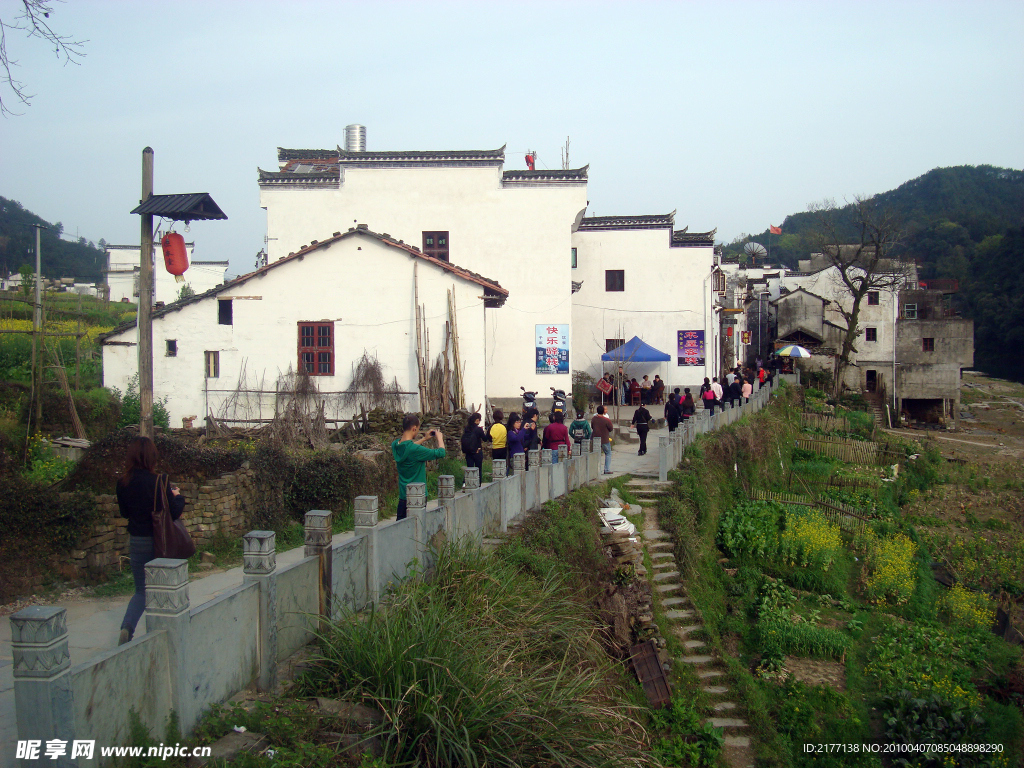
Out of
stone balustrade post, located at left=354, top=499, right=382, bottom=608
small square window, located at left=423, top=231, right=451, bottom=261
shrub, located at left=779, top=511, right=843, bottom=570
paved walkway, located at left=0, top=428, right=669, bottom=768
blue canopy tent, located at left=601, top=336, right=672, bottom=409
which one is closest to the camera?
paved walkway, located at left=0, top=428, right=669, bottom=768

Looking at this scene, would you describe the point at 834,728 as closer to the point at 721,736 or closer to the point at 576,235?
the point at 721,736

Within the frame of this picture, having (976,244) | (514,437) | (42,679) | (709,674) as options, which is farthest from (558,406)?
(976,244)

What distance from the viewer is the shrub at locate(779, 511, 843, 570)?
55.4ft

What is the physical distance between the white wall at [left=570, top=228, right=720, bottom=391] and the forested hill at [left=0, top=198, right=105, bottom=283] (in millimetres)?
33114

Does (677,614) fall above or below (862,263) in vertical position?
below

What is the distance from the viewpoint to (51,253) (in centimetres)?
5275

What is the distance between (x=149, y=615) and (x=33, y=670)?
2.79ft

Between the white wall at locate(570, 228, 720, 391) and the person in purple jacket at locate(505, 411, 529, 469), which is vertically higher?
the white wall at locate(570, 228, 720, 391)

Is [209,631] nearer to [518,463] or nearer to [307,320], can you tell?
[518,463]

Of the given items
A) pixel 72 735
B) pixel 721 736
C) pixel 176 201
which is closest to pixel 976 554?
pixel 721 736

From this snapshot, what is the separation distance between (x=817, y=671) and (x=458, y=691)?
10.6 m

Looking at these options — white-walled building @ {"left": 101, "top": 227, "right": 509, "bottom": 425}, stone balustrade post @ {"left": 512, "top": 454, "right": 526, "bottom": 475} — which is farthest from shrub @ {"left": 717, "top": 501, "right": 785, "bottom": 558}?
white-walled building @ {"left": 101, "top": 227, "right": 509, "bottom": 425}

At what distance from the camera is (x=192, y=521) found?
29.9ft

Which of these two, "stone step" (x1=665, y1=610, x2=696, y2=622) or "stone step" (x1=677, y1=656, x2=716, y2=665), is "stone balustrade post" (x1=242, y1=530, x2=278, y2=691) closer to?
"stone step" (x1=677, y1=656, x2=716, y2=665)
